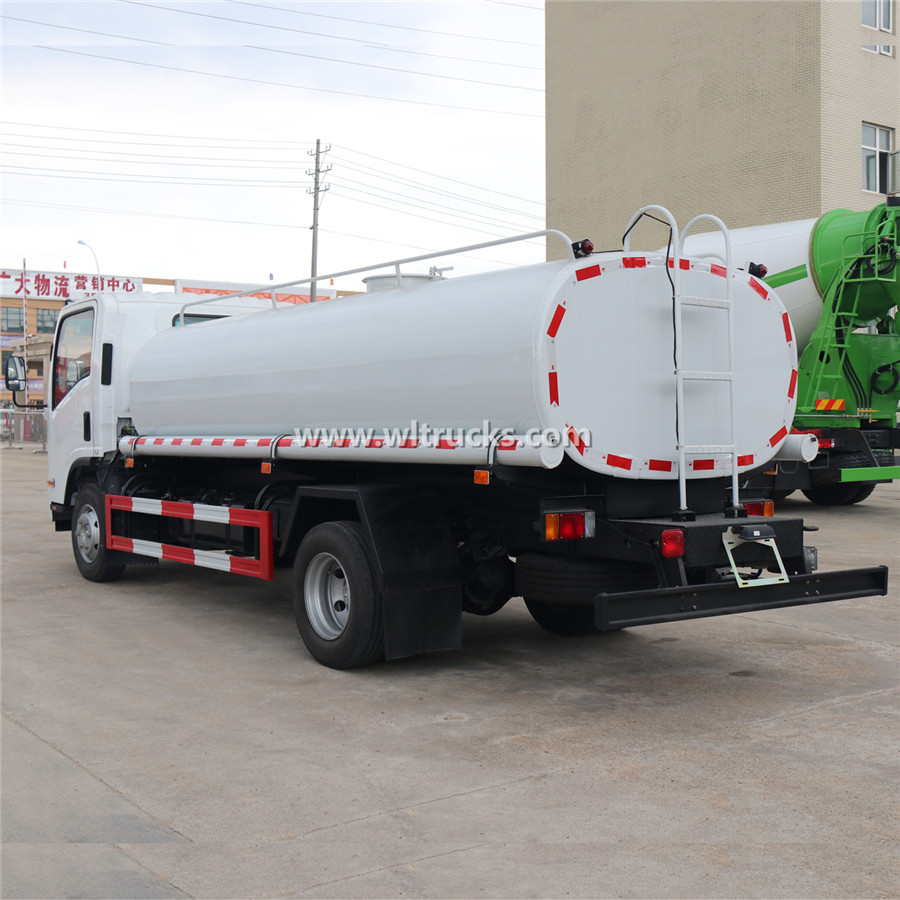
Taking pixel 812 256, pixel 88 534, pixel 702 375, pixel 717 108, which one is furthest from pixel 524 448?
pixel 717 108

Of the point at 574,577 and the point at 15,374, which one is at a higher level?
the point at 15,374

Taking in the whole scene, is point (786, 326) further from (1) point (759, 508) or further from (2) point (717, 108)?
(2) point (717, 108)

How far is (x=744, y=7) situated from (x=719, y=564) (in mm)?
25808

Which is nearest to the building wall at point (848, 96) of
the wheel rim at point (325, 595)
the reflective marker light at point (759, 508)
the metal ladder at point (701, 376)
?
the reflective marker light at point (759, 508)

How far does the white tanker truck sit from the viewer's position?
5848 millimetres

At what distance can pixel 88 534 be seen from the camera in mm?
10570

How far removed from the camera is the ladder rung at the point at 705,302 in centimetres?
614

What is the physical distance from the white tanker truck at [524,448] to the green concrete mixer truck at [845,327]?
862 centimetres

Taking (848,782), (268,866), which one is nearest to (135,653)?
(268,866)

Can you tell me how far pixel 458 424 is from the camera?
246 inches

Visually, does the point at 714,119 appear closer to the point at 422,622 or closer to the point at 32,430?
the point at 422,622

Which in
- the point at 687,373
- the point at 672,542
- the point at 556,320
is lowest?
the point at 672,542

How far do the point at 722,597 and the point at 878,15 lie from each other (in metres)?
26.7

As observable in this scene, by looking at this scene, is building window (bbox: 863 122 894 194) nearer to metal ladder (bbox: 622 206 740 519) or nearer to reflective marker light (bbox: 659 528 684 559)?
metal ladder (bbox: 622 206 740 519)
